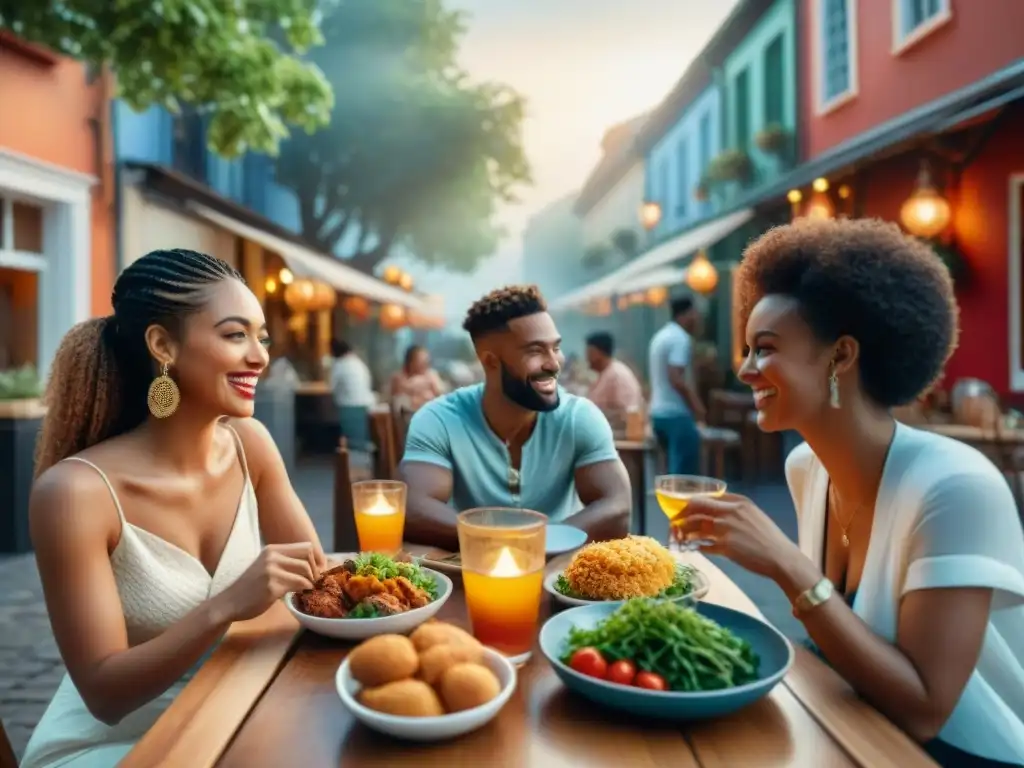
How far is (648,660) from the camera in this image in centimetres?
129

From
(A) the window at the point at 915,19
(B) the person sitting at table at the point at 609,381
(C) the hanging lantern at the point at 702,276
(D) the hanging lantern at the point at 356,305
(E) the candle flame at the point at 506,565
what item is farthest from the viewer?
(D) the hanging lantern at the point at 356,305

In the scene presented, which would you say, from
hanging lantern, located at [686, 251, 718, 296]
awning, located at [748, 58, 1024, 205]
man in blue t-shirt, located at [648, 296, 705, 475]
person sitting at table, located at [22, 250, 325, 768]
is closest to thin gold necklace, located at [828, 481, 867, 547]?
person sitting at table, located at [22, 250, 325, 768]

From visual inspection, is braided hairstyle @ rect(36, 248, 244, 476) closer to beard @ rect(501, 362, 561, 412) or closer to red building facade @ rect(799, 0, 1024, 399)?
beard @ rect(501, 362, 561, 412)

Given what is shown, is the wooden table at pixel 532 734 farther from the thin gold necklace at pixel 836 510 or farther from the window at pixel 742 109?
the window at pixel 742 109

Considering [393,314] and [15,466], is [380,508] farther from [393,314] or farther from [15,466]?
[393,314]

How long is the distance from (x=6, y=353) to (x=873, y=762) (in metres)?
8.62

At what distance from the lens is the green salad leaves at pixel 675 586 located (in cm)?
171

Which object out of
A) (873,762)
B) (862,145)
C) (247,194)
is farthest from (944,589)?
(247,194)

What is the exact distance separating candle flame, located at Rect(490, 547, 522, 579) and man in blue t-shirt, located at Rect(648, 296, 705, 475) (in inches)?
228

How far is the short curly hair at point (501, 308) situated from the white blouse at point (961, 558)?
4.57ft

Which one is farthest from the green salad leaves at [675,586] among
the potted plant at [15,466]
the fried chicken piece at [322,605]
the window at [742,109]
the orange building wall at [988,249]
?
the window at [742,109]

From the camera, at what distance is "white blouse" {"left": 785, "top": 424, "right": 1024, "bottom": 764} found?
1366 mm

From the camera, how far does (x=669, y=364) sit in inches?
278

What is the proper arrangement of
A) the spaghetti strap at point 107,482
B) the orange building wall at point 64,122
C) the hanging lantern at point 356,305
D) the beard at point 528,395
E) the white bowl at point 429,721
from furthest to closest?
the hanging lantern at point 356,305 → the orange building wall at point 64,122 → the beard at point 528,395 → the spaghetti strap at point 107,482 → the white bowl at point 429,721
